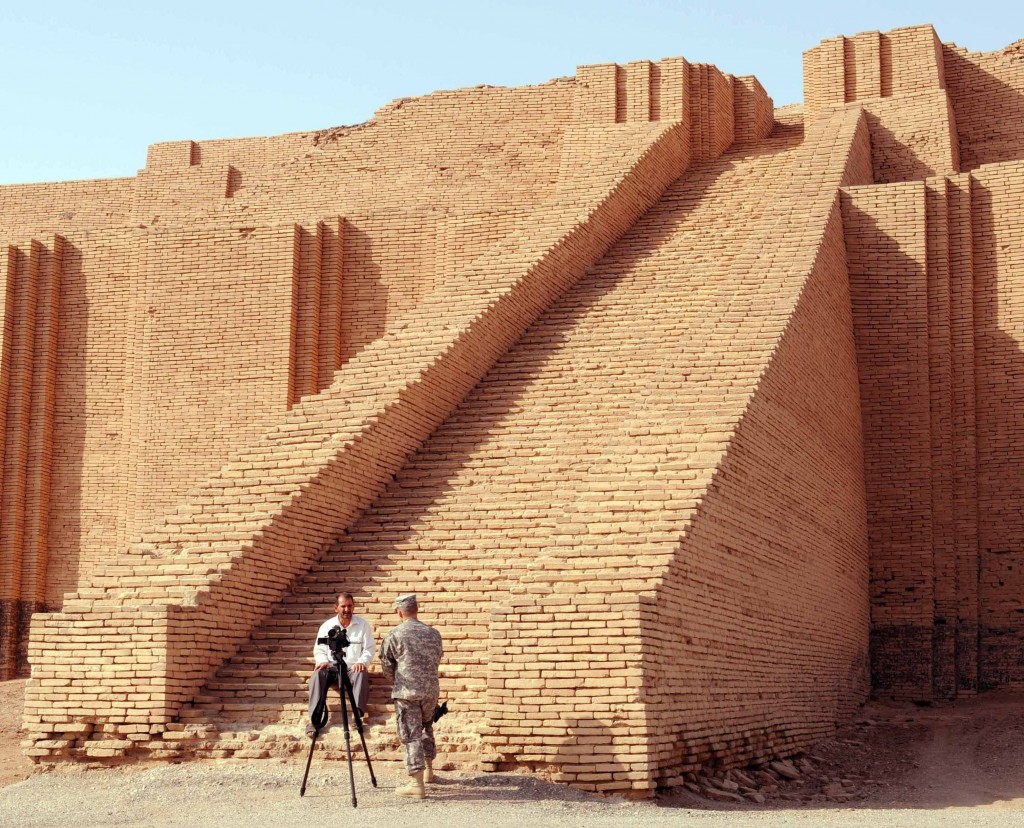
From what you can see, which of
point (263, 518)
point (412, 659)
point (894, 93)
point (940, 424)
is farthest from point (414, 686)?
point (894, 93)

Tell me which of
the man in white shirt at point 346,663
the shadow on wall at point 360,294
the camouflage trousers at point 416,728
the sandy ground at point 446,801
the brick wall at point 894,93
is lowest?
the sandy ground at point 446,801

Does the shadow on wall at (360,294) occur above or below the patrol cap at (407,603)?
above

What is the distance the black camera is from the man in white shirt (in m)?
0.02

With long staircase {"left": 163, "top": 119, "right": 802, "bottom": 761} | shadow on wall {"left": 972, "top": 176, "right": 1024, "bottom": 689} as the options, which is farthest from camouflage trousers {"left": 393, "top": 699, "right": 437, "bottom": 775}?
shadow on wall {"left": 972, "top": 176, "right": 1024, "bottom": 689}

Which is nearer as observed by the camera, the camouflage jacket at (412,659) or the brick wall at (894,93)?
the camouflage jacket at (412,659)

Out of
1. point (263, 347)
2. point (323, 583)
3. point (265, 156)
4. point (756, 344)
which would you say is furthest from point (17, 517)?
point (756, 344)

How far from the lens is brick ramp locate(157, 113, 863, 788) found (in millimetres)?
5914

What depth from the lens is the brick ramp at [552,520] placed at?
5.91 metres

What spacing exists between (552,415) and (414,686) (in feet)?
10.1

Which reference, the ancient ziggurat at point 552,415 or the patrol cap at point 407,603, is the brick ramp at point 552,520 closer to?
the ancient ziggurat at point 552,415

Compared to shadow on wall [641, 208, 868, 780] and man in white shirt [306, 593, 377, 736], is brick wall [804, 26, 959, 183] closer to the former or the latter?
shadow on wall [641, 208, 868, 780]

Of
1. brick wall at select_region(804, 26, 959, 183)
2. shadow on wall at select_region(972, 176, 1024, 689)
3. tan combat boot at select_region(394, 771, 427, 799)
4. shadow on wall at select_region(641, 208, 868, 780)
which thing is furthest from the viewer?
brick wall at select_region(804, 26, 959, 183)

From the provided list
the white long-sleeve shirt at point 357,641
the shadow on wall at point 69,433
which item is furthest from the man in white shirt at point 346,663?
the shadow on wall at point 69,433

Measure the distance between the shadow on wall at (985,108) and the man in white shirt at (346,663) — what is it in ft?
30.9
